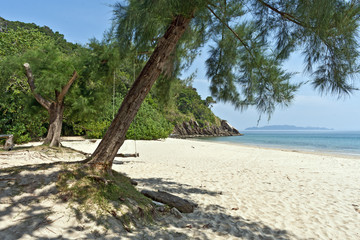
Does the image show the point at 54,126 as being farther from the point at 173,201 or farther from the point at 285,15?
the point at 285,15

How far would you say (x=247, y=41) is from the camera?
5293 millimetres

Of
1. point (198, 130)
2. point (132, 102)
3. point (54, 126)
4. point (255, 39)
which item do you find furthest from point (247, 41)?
point (198, 130)

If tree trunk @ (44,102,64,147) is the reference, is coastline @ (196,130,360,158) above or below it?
below

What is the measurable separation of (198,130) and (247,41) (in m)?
44.0

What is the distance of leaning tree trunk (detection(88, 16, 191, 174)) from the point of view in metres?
3.73

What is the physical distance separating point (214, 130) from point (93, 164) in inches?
2071

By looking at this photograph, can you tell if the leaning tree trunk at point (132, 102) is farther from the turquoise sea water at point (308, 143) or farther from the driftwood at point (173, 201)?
the turquoise sea water at point (308, 143)

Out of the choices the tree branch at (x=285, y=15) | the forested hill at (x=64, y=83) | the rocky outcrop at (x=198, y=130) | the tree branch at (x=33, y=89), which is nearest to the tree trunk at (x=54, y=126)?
the tree branch at (x=33, y=89)

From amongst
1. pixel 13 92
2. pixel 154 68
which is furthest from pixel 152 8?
pixel 13 92

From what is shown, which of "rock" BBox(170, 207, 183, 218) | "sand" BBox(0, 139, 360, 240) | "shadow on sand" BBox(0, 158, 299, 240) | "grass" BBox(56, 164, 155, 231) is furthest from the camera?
"rock" BBox(170, 207, 183, 218)

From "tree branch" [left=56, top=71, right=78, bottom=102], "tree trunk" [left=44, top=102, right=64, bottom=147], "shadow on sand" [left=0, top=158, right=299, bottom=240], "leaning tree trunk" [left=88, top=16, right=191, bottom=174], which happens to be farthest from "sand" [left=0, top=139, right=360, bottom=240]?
"tree branch" [left=56, top=71, right=78, bottom=102]

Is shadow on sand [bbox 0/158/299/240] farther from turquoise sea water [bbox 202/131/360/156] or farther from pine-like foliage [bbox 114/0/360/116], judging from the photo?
turquoise sea water [bbox 202/131/360/156]

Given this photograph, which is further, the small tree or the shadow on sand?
the small tree

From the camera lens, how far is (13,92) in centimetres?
1195
